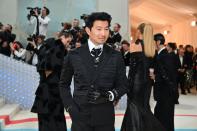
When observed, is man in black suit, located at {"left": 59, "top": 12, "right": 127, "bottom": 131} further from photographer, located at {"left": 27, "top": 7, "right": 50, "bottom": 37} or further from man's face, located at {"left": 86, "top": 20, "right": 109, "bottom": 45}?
photographer, located at {"left": 27, "top": 7, "right": 50, "bottom": 37}

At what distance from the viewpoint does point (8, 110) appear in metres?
9.64

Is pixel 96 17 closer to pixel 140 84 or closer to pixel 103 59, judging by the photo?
pixel 103 59

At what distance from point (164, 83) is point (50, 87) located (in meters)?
1.62

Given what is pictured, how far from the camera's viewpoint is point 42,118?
5684 millimetres

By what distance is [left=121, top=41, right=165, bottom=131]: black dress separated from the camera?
5074 mm

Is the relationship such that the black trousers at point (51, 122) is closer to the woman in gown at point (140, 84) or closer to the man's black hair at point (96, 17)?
the woman in gown at point (140, 84)

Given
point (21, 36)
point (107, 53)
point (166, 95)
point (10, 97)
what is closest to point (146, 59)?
point (166, 95)

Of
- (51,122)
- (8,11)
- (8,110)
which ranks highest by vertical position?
(8,11)

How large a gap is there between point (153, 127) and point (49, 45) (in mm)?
1631

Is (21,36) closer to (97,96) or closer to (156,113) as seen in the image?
(156,113)

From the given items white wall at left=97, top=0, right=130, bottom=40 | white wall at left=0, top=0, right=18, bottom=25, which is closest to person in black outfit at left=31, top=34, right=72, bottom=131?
white wall at left=0, top=0, right=18, bottom=25

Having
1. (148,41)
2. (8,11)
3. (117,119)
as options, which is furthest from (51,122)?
(8,11)

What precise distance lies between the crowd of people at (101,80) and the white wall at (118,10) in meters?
10.3

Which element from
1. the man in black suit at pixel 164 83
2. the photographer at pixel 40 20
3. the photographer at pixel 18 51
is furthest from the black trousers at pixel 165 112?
the photographer at pixel 40 20
